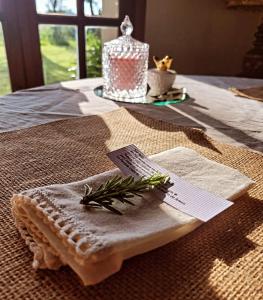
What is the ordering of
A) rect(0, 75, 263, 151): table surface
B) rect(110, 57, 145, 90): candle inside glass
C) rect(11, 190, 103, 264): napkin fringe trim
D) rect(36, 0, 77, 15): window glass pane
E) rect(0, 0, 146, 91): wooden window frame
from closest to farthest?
rect(11, 190, 103, 264): napkin fringe trim
rect(0, 75, 263, 151): table surface
rect(110, 57, 145, 90): candle inside glass
rect(0, 0, 146, 91): wooden window frame
rect(36, 0, 77, 15): window glass pane

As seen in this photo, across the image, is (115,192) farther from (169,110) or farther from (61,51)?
(61,51)

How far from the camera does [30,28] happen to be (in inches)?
65.8

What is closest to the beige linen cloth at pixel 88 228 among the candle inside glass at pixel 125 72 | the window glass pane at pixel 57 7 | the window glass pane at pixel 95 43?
the candle inside glass at pixel 125 72

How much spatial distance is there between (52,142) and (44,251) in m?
0.37

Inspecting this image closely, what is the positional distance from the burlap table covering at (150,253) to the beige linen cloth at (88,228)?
17mm

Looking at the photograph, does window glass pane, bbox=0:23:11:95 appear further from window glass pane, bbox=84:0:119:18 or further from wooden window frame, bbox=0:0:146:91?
window glass pane, bbox=84:0:119:18

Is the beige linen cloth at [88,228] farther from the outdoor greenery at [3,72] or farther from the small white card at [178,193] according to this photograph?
the outdoor greenery at [3,72]

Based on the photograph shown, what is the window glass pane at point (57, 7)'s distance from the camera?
1.72m

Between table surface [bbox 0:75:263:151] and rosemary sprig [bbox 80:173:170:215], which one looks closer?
rosemary sprig [bbox 80:173:170:215]

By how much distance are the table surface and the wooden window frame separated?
2.19 feet

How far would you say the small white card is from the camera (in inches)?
14.9

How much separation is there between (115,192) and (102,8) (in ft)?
5.97

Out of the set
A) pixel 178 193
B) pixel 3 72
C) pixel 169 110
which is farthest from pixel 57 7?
pixel 178 193

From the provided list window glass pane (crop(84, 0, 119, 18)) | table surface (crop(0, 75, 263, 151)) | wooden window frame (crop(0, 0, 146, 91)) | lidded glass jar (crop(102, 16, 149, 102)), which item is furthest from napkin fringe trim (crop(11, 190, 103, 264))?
window glass pane (crop(84, 0, 119, 18))
